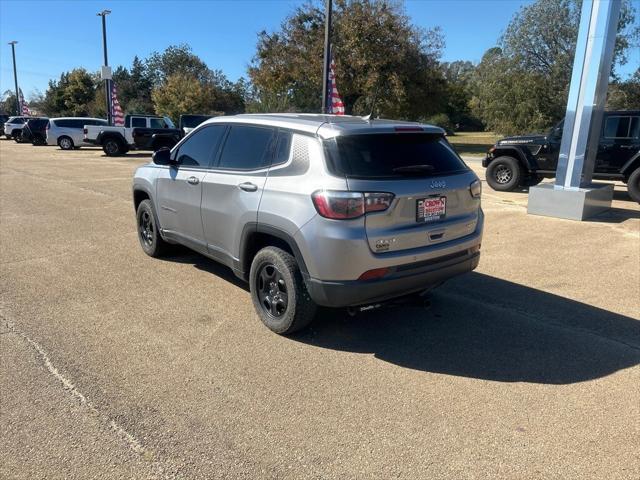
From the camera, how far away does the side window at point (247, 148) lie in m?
4.21

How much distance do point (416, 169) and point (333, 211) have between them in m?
0.80

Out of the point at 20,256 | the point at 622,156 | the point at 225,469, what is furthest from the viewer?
the point at 622,156

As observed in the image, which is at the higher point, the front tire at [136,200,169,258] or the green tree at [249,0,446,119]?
the green tree at [249,0,446,119]

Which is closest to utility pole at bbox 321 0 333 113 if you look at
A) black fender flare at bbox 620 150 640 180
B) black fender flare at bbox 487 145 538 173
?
black fender flare at bbox 487 145 538 173

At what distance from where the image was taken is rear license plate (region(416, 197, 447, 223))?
372 cm

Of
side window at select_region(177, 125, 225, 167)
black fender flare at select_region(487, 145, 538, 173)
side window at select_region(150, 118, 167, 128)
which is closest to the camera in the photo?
side window at select_region(177, 125, 225, 167)

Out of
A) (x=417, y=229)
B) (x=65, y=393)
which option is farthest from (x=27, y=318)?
(x=417, y=229)

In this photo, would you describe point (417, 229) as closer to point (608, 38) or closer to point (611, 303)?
point (611, 303)

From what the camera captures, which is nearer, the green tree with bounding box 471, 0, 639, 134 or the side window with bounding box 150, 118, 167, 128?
the side window with bounding box 150, 118, 167, 128

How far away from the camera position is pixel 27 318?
14.3 ft

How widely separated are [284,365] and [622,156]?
36.2 ft

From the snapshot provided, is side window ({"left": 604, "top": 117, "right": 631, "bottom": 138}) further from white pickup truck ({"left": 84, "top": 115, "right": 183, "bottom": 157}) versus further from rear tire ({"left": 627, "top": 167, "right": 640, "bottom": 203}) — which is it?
white pickup truck ({"left": 84, "top": 115, "right": 183, "bottom": 157})

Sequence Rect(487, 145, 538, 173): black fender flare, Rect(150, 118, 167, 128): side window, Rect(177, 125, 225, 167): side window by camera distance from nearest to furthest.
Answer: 1. Rect(177, 125, 225, 167): side window
2. Rect(487, 145, 538, 173): black fender flare
3. Rect(150, 118, 167, 128): side window

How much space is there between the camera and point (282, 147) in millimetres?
4031
